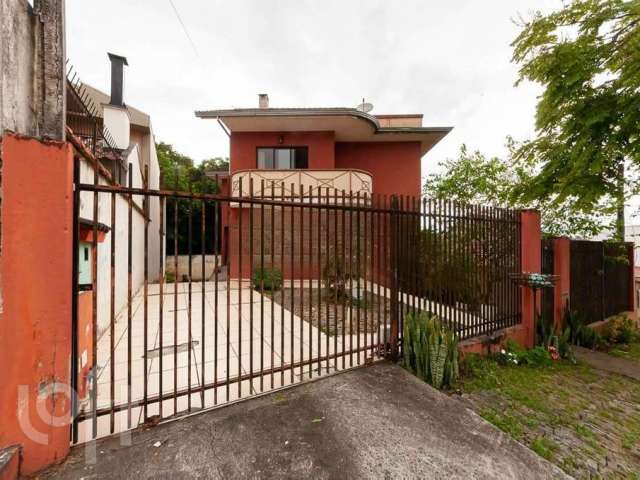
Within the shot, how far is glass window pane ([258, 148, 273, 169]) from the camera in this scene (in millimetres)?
12383

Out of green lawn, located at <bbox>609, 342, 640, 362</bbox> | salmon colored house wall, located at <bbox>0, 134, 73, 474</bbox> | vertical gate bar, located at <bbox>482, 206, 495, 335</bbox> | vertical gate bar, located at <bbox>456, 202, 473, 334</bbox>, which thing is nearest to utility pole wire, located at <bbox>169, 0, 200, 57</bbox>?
salmon colored house wall, located at <bbox>0, 134, 73, 474</bbox>

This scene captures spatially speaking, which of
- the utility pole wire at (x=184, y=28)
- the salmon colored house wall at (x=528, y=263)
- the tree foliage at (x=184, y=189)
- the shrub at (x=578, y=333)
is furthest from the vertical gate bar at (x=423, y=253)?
the tree foliage at (x=184, y=189)

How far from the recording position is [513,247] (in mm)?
4992

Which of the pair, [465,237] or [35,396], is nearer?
[35,396]

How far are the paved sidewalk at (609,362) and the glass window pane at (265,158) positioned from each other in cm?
1171

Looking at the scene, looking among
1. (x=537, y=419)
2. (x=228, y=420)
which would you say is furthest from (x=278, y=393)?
(x=537, y=419)

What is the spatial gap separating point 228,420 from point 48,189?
2.20 m

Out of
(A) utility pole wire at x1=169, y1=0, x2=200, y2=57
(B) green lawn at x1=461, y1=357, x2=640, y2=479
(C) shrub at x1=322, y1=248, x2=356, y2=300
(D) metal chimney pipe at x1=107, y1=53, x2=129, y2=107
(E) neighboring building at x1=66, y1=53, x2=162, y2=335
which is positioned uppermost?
(D) metal chimney pipe at x1=107, y1=53, x2=129, y2=107

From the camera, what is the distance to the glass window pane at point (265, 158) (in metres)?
12.4

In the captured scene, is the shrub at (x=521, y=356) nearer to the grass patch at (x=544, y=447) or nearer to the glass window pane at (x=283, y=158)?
the grass patch at (x=544, y=447)

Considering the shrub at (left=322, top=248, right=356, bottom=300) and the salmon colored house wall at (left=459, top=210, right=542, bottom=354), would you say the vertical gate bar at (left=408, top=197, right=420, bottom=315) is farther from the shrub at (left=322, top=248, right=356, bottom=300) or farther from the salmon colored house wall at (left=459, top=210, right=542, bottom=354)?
the salmon colored house wall at (left=459, top=210, right=542, bottom=354)

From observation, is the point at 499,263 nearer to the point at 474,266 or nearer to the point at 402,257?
the point at 474,266

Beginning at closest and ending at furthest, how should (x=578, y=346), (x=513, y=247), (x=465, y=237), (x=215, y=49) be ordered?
(x=465, y=237) → (x=513, y=247) → (x=578, y=346) → (x=215, y=49)

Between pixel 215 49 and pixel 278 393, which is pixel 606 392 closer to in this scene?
pixel 278 393
